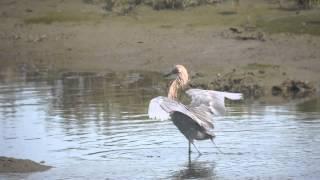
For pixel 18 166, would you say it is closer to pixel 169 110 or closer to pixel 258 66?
pixel 169 110

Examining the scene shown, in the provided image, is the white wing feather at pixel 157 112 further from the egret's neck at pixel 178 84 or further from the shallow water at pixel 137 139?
the egret's neck at pixel 178 84

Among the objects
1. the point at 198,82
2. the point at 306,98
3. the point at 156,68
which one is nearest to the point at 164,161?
the point at 306,98

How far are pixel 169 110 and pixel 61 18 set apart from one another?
1579 centimetres

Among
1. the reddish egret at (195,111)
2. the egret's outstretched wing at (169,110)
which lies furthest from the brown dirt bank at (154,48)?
the egret's outstretched wing at (169,110)

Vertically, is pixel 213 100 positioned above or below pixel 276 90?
above

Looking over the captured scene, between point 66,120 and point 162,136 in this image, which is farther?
point 66,120

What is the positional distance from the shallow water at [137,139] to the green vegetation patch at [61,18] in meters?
8.02

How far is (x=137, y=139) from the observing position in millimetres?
12516

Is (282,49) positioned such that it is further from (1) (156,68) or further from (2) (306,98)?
(2) (306,98)

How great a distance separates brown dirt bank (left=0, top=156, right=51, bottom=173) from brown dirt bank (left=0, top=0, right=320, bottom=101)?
6.80 meters

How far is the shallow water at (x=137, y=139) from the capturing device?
10562 millimetres

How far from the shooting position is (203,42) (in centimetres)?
2147

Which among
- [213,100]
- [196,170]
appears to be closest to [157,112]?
[196,170]

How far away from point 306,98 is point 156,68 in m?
5.09
